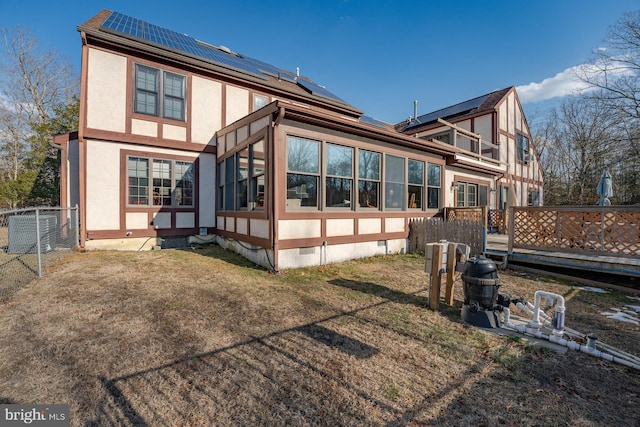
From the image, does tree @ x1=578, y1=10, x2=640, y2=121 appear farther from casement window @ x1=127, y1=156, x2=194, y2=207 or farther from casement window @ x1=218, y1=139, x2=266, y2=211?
casement window @ x1=127, y1=156, x2=194, y2=207

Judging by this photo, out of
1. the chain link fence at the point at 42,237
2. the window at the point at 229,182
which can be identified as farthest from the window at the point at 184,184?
the chain link fence at the point at 42,237

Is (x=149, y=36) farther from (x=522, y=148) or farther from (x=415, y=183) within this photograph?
(x=522, y=148)

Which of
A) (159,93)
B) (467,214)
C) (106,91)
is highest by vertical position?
(159,93)

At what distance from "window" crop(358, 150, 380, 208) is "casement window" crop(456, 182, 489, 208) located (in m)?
5.97

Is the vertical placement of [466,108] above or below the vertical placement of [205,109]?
above

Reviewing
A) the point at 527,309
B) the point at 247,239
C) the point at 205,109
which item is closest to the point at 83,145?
the point at 205,109

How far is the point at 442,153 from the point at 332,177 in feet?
18.6

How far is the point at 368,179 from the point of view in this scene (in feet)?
27.8

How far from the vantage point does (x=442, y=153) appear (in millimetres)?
10828

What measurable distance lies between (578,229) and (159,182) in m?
12.2

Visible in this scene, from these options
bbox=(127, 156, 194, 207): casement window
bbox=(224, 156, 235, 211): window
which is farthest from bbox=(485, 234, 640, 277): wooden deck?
bbox=(127, 156, 194, 207): casement window

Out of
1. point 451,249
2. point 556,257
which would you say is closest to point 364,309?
point 451,249

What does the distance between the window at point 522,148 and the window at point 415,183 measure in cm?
1366

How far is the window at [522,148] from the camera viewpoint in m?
19.3
